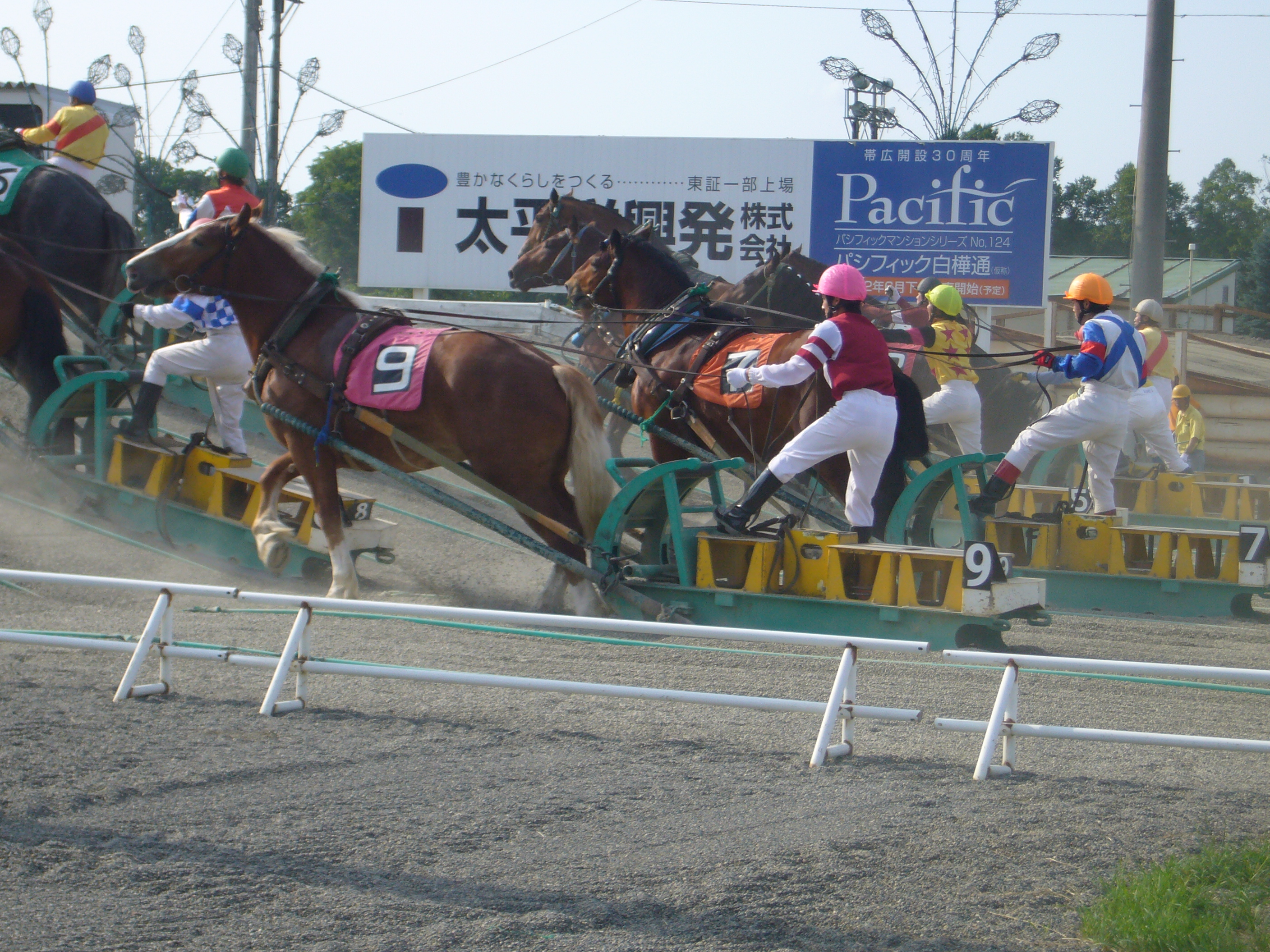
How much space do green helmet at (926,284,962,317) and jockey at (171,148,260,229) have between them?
15.4 feet

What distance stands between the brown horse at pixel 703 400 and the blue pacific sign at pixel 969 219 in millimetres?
9060

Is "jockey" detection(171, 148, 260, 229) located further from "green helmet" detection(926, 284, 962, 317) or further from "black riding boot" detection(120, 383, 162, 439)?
"green helmet" detection(926, 284, 962, 317)

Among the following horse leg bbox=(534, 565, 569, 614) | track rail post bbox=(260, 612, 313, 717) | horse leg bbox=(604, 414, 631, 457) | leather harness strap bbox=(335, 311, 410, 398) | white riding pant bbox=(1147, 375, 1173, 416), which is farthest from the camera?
horse leg bbox=(604, 414, 631, 457)

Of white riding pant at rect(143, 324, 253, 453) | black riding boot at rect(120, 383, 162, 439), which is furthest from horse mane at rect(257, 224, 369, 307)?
black riding boot at rect(120, 383, 162, 439)

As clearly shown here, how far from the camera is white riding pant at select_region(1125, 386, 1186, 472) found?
937cm

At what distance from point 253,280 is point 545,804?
4689mm

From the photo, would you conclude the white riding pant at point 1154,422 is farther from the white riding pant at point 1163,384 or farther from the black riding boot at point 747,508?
the black riding boot at point 747,508

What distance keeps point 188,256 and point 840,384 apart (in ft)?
12.5

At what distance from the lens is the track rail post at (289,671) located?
4824mm

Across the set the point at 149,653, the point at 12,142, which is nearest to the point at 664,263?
the point at 149,653

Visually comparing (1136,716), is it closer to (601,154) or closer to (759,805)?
(759,805)

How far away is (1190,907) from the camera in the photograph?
10.1ft

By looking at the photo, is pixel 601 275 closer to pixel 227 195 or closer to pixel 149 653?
pixel 227 195

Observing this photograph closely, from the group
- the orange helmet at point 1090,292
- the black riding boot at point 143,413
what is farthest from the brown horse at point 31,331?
the orange helmet at point 1090,292
